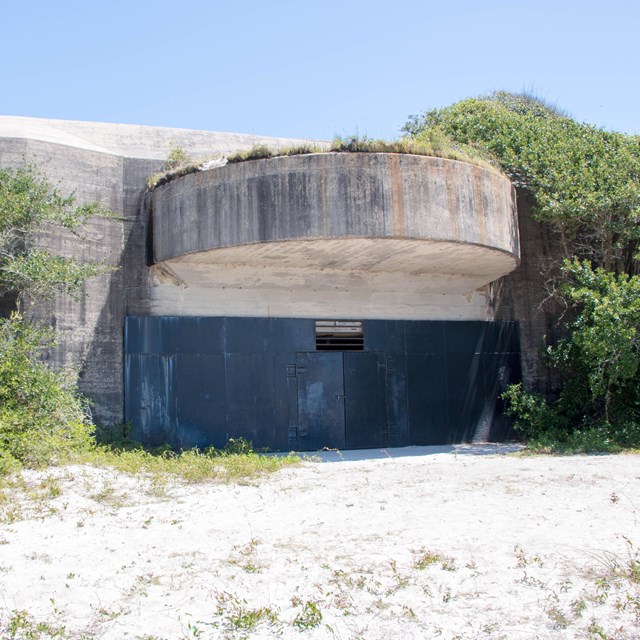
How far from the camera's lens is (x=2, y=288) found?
415 inches

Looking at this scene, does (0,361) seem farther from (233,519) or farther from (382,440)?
(382,440)

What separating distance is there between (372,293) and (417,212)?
2670mm

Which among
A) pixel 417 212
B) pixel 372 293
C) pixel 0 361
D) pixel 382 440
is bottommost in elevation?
pixel 382 440

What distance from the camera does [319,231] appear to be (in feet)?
33.8

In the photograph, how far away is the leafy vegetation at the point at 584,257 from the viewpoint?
455 inches

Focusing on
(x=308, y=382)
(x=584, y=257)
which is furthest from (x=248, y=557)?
(x=584, y=257)

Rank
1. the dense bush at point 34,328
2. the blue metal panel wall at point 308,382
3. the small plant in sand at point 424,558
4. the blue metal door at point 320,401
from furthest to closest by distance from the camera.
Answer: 1. the blue metal door at point 320,401
2. the blue metal panel wall at point 308,382
3. the dense bush at point 34,328
4. the small plant in sand at point 424,558

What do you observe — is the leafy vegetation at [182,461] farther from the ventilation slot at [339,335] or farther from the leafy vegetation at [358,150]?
the leafy vegetation at [358,150]

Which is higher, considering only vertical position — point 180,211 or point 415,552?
point 180,211

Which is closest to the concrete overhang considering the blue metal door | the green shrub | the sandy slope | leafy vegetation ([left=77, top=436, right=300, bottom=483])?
the blue metal door

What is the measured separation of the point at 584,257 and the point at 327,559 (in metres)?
10.2

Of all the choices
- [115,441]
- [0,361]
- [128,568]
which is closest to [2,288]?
[0,361]

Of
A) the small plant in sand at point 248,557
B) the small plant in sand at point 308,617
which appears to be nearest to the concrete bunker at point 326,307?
the small plant in sand at point 248,557

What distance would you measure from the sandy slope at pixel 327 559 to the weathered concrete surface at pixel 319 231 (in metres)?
3.85
